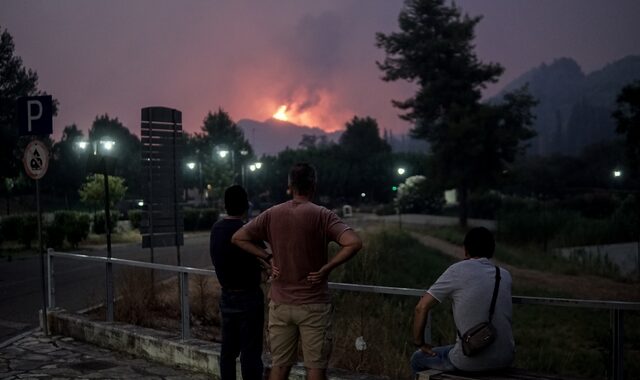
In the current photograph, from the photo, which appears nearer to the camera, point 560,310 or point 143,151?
point 143,151

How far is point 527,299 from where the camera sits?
4367mm

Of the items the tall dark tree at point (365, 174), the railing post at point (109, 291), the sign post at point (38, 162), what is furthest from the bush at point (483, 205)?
the railing post at point (109, 291)

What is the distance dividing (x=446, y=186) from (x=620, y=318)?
4141 centimetres

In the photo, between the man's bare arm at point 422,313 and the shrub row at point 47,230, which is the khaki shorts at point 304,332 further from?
the shrub row at point 47,230

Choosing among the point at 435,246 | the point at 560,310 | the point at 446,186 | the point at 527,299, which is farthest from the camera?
the point at 446,186

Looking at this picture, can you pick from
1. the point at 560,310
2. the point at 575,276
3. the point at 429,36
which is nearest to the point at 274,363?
the point at 560,310

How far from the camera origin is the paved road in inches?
425

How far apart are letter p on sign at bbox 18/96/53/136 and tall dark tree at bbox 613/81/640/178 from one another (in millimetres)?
28866

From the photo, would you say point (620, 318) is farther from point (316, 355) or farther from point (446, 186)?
point (446, 186)

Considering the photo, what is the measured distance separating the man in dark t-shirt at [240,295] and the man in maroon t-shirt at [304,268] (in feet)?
1.98

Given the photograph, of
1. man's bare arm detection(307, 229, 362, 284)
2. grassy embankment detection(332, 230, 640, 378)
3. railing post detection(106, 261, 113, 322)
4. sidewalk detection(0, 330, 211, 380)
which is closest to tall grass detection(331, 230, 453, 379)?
grassy embankment detection(332, 230, 640, 378)

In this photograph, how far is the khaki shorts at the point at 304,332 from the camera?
4.18m

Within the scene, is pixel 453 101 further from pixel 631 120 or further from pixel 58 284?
pixel 58 284

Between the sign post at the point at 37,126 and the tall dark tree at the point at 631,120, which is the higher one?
the tall dark tree at the point at 631,120
